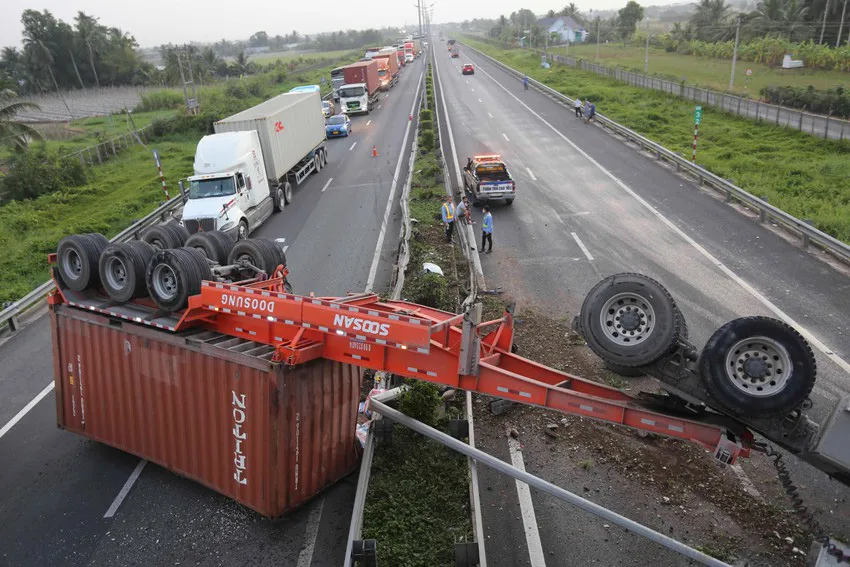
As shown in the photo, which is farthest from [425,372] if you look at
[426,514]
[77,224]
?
[77,224]

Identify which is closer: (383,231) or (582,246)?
(582,246)

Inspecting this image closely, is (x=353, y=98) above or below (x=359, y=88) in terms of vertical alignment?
below

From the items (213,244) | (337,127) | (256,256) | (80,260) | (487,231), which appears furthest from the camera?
(337,127)

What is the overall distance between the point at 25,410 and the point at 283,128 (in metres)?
15.2

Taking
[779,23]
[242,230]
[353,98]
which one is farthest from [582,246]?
[779,23]

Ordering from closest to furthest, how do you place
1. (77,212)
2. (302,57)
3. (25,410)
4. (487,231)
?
1. (25,410)
2. (487,231)
3. (77,212)
4. (302,57)

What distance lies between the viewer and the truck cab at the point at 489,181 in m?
21.6

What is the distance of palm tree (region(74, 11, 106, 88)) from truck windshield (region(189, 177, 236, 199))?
210 ft

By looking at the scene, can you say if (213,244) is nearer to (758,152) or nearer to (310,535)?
(310,535)

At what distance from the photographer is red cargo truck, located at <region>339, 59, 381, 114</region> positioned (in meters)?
48.5

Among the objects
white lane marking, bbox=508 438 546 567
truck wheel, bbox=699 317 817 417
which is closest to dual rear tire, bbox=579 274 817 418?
truck wheel, bbox=699 317 817 417

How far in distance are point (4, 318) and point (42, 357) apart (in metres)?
2.23

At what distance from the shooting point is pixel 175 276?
8.49 m

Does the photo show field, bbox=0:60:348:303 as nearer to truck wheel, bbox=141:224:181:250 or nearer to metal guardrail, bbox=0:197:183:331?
metal guardrail, bbox=0:197:183:331
